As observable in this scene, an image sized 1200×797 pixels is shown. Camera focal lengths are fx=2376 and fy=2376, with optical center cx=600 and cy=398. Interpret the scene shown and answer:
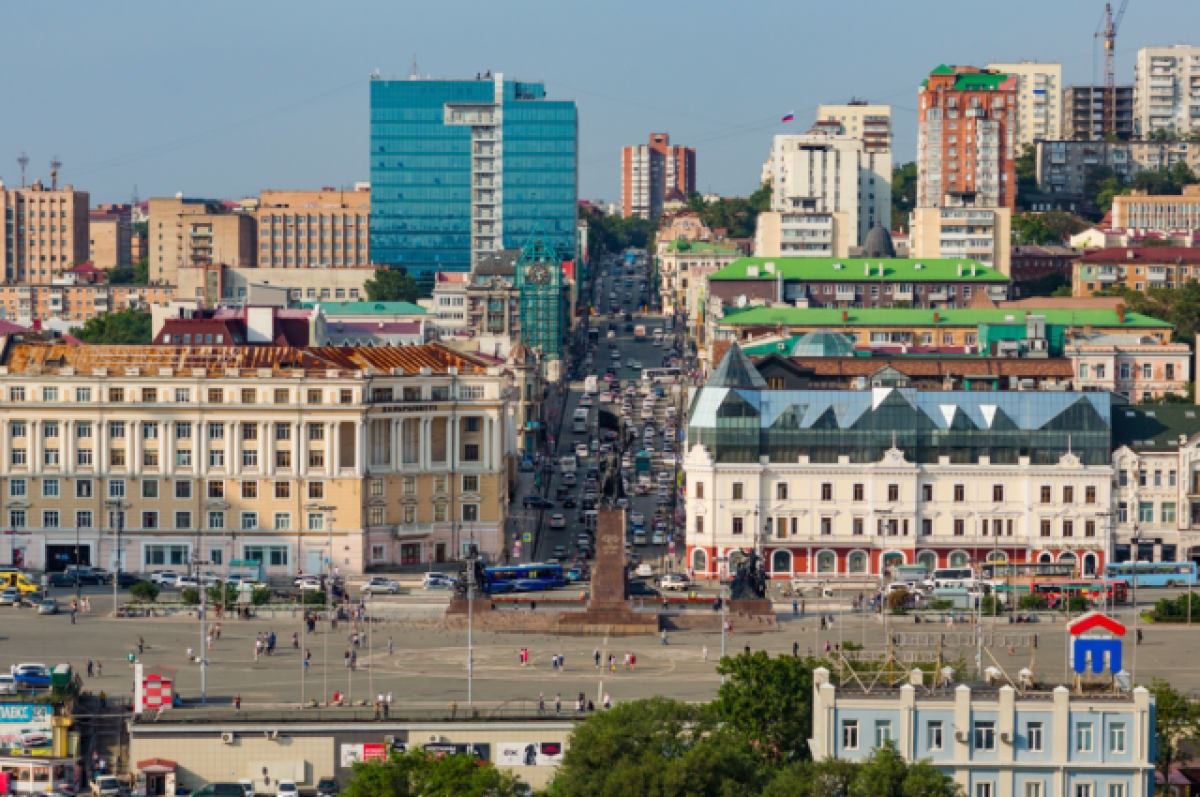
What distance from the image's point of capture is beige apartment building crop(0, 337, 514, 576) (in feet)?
503

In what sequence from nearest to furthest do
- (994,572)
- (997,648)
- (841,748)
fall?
(841,748) < (997,648) < (994,572)

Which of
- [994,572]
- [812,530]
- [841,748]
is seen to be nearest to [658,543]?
[812,530]

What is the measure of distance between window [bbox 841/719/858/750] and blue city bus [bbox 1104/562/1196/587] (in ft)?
229

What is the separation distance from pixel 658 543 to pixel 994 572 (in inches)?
1009

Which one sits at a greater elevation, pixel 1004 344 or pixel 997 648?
pixel 1004 344

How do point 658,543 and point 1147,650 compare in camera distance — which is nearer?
point 1147,650

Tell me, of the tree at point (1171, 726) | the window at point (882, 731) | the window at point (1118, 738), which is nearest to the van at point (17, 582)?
the tree at point (1171, 726)

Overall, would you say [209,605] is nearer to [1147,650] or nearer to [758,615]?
[758,615]

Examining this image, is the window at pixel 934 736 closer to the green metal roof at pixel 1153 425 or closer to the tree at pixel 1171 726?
the tree at pixel 1171 726

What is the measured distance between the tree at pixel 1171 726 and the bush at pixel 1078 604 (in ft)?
132

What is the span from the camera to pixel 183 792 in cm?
9506

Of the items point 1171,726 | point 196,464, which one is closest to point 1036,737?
point 1171,726

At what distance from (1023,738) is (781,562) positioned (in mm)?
70443

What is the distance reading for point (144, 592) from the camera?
138 metres
